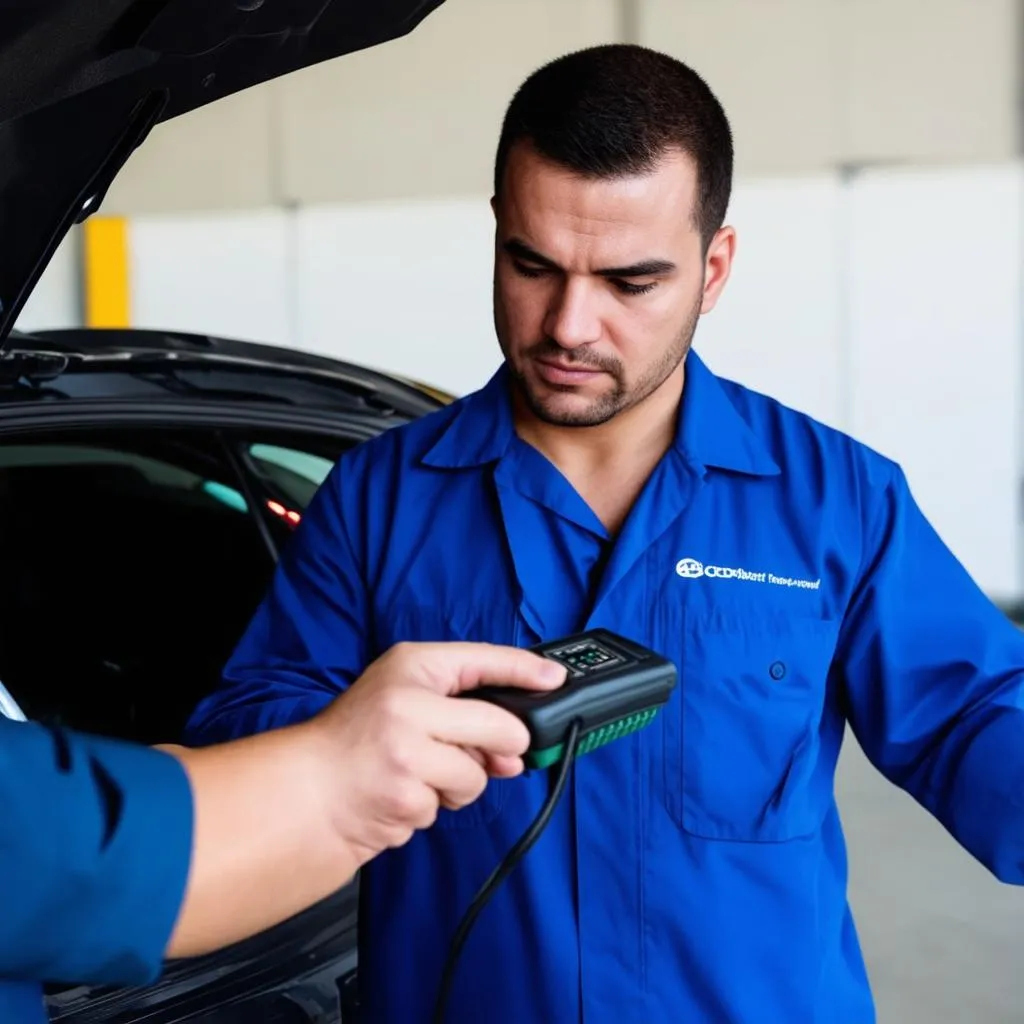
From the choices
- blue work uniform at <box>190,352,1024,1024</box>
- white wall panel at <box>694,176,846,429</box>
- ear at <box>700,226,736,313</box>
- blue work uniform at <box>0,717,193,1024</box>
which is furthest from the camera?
white wall panel at <box>694,176,846,429</box>

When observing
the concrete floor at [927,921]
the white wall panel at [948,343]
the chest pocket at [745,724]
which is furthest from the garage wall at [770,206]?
the chest pocket at [745,724]

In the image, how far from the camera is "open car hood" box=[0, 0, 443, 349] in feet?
3.58

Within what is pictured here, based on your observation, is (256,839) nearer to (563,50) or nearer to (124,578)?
(124,578)

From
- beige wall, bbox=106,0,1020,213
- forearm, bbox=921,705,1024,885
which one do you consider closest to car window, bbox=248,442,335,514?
forearm, bbox=921,705,1024,885

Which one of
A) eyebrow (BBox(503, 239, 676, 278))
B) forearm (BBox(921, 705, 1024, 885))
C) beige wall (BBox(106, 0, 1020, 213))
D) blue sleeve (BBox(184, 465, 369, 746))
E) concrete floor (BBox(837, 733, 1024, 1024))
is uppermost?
beige wall (BBox(106, 0, 1020, 213))

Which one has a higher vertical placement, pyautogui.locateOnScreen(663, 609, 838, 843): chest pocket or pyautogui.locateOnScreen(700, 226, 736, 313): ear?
pyautogui.locateOnScreen(700, 226, 736, 313): ear

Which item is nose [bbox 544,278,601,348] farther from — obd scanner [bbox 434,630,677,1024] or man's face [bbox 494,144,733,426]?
obd scanner [bbox 434,630,677,1024]

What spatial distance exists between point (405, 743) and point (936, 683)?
75 centimetres

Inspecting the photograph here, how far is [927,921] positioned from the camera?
12.9ft

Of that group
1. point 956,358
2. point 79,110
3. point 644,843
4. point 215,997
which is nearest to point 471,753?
point 644,843

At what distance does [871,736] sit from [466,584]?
440 millimetres

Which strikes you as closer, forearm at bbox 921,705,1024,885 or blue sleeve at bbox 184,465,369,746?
forearm at bbox 921,705,1024,885

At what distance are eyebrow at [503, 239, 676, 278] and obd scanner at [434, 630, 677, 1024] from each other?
1.57 ft

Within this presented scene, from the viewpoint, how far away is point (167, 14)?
115 centimetres
